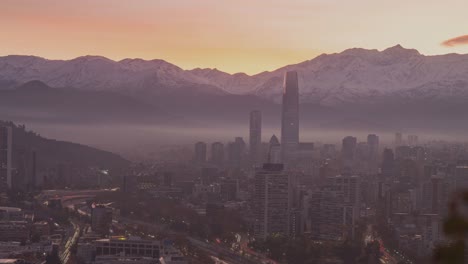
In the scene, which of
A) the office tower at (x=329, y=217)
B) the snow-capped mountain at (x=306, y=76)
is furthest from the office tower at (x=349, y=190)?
the snow-capped mountain at (x=306, y=76)

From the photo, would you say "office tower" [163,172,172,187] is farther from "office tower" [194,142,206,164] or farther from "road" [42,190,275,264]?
"office tower" [194,142,206,164]

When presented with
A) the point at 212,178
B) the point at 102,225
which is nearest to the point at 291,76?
the point at 212,178

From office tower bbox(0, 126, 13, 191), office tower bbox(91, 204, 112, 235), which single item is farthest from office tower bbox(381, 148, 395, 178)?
office tower bbox(91, 204, 112, 235)

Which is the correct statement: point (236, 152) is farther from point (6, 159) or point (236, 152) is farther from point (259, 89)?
point (259, 89)

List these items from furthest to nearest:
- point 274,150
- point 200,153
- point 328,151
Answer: point 200,153
point 328,151
point 274,150

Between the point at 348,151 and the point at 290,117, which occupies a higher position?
the point at 290,117

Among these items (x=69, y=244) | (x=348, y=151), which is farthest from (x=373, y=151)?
(x=69, y=244)

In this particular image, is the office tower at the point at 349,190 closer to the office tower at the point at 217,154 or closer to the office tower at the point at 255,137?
the office tower at the point at 255,137
